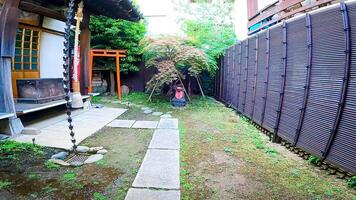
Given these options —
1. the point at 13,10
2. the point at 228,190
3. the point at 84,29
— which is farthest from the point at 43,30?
the point at 228,190

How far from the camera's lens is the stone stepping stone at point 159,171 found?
2.98m

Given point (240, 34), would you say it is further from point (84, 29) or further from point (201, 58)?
point (84, 29)

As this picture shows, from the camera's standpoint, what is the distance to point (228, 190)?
289 centimetres

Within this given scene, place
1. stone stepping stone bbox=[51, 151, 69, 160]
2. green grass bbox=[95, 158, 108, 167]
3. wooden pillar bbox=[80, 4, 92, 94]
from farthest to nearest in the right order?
wooden pillar bbox=[80, 4, 92, 94] → stone stepping stone bbox=[51, 151, 69, 160] → green grass bbox=[95, 158, 108, 167]

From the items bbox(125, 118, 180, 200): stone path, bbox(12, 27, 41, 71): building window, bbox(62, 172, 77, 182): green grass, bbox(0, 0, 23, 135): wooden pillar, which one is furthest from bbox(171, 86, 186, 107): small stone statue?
bbox(62, 172, 77, 182): green grass

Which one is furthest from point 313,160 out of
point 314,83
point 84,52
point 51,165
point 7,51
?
point 84,52

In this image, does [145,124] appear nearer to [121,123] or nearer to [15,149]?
[121,123]

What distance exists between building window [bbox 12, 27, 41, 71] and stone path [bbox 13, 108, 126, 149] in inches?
76.2

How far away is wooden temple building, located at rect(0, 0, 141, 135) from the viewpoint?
4.82m

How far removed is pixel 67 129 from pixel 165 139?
2323mm

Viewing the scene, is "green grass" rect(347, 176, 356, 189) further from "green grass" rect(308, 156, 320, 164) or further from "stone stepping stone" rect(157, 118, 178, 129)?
"stone stepping stone" rect(157, 118, 178, 129)

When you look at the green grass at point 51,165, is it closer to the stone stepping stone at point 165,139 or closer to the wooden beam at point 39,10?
the stone stepping stone at point 165,139

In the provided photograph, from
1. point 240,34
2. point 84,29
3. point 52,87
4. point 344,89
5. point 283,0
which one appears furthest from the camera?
point 240,34

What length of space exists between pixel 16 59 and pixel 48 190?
5.61 m
